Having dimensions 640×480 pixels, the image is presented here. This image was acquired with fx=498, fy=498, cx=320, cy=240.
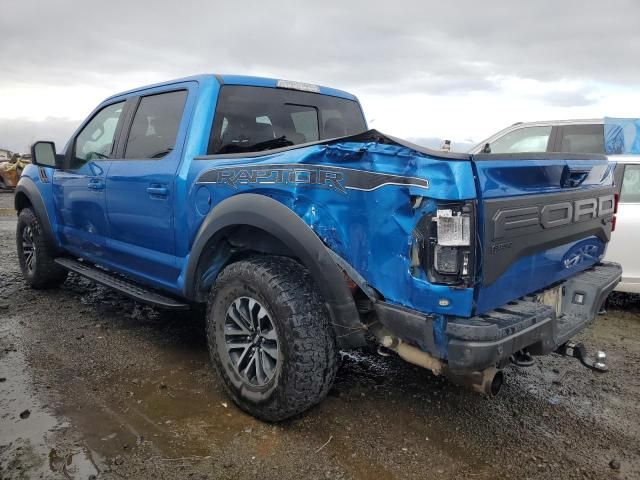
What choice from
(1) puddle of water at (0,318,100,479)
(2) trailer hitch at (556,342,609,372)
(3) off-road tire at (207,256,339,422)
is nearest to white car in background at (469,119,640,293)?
(2) trailer hitch at (556,342,609,372)

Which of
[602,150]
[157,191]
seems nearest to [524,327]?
[157,191]

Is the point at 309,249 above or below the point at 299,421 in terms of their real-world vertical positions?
above

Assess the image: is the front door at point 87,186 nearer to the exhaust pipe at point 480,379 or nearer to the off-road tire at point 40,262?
the off-road tire at point 40,262

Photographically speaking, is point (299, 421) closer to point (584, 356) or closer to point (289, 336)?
point (289, 336)

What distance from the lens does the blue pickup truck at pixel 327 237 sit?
2.10m

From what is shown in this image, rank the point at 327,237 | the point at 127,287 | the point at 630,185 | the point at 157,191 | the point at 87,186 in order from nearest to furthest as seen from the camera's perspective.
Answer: the point at 327,237 < the point at 157,191 < the point at 127,287 < the point at 87,186 < the point at 630,185

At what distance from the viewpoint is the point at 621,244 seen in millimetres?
4812

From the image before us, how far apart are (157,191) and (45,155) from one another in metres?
1.98

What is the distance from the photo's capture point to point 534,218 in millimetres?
2338

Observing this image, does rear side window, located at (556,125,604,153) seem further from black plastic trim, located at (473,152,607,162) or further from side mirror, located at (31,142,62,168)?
side mirror, located at (31,142,62,168)

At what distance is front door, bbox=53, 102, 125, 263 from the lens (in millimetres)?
4113

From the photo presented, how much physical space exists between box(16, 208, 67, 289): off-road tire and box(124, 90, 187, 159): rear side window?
1.98m

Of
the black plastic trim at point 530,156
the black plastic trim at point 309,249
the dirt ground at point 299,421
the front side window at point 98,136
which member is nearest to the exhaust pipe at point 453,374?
the black plastic trim at point 309,249

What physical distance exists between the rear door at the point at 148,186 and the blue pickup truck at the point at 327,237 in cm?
2
